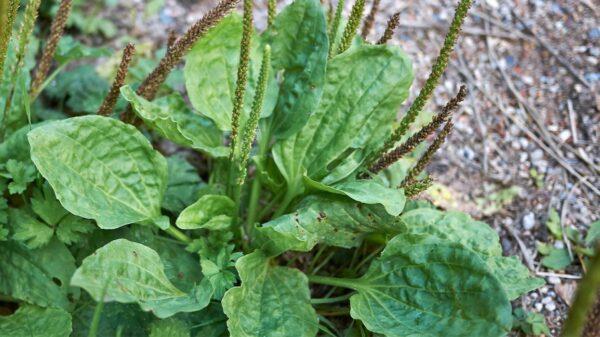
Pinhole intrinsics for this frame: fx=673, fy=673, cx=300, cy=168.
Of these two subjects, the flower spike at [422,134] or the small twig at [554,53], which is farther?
the small twig at [554,53]

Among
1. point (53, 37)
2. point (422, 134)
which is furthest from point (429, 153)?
point (53, 37)

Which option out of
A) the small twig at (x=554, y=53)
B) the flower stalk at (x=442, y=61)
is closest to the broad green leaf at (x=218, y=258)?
the flower stalk at (x=442, y=61)

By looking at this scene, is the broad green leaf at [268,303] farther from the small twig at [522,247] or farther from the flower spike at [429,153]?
the small twig at [522,247]

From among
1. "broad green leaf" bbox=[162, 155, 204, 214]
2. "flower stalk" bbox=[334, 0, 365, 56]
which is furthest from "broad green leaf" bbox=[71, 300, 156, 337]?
"flower stalk" bbox=[334, 0, 365, 56]

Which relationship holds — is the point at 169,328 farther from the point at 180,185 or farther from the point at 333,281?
the point at 180,185

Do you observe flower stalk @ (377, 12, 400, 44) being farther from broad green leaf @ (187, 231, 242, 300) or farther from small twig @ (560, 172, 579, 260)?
small twig @ (560, 172, 579, 260)
